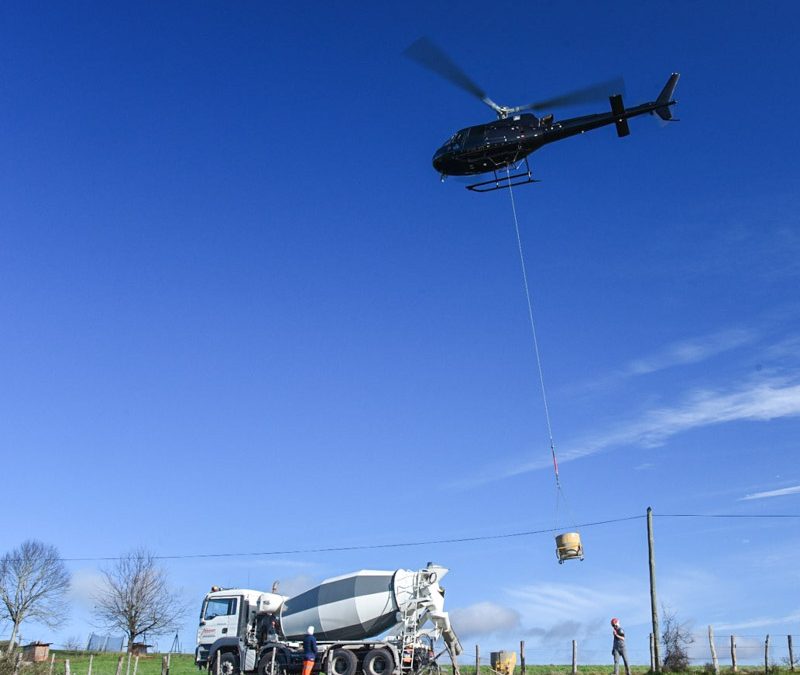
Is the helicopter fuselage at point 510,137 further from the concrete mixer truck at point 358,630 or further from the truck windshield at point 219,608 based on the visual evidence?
the truck windshield at point 219,608

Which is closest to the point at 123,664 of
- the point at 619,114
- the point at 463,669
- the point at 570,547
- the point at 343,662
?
the point at 463,669

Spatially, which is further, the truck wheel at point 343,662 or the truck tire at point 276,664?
the truck tire at point 276,664

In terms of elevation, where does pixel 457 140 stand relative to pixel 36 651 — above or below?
above

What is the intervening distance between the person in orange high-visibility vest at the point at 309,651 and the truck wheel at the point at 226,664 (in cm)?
366

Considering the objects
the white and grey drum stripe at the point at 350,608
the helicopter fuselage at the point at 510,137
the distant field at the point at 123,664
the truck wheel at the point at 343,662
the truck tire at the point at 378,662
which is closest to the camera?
the truck tire at the point at 378,662

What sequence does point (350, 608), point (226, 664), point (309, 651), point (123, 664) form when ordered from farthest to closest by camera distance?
point (123, 664) < point (226, 664) < point (350, 608) < point (309, 651)

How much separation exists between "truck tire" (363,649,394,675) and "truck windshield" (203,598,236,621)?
598 centimetres

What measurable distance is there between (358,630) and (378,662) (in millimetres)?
1329

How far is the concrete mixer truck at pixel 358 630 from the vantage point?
26984 mm

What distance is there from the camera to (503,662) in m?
30.3

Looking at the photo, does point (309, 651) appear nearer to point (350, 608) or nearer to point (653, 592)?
point (350, 608)

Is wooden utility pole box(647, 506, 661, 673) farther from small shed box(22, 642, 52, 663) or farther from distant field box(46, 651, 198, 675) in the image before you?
small shed box(22, 642, 52, 663)

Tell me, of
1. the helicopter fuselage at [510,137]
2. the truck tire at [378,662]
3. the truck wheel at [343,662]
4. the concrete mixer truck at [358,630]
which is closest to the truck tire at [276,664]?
the concrete mixer truck at [358,630]

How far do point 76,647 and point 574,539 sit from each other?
5974cm
